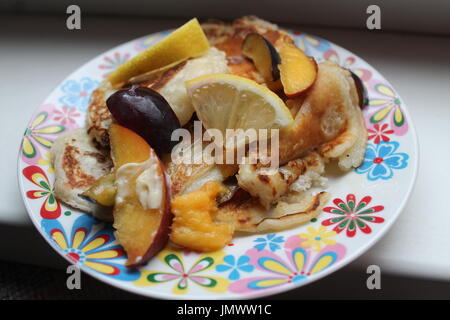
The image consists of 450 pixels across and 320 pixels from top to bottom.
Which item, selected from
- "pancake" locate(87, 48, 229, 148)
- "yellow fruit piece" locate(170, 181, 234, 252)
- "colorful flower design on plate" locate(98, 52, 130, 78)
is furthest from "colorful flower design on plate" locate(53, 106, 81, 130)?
"yellow fruit piece" locate(170, 181, 234, 252)

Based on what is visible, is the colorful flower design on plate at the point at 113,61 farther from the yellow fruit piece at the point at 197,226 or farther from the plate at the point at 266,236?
the yellow fruit piece at the point at 197,226

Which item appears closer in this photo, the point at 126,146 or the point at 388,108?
the point at 126,146

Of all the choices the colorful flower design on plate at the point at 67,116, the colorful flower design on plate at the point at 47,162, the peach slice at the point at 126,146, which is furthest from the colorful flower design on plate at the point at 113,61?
the peach slice at the point at 126,146

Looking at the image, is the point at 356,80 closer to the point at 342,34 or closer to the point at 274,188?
the point at 274,188

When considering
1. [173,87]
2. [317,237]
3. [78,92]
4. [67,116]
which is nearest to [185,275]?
[317,237]

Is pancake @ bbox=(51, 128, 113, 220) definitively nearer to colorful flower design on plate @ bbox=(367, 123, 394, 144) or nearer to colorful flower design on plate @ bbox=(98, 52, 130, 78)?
colorful flower design on plate @ bbox=(98, 52, 130, 78)

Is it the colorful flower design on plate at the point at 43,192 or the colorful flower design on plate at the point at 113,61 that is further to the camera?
the colorful flower design on plate at the point at 113,61

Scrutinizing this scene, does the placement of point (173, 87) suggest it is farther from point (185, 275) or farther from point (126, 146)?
point (185, 275)
